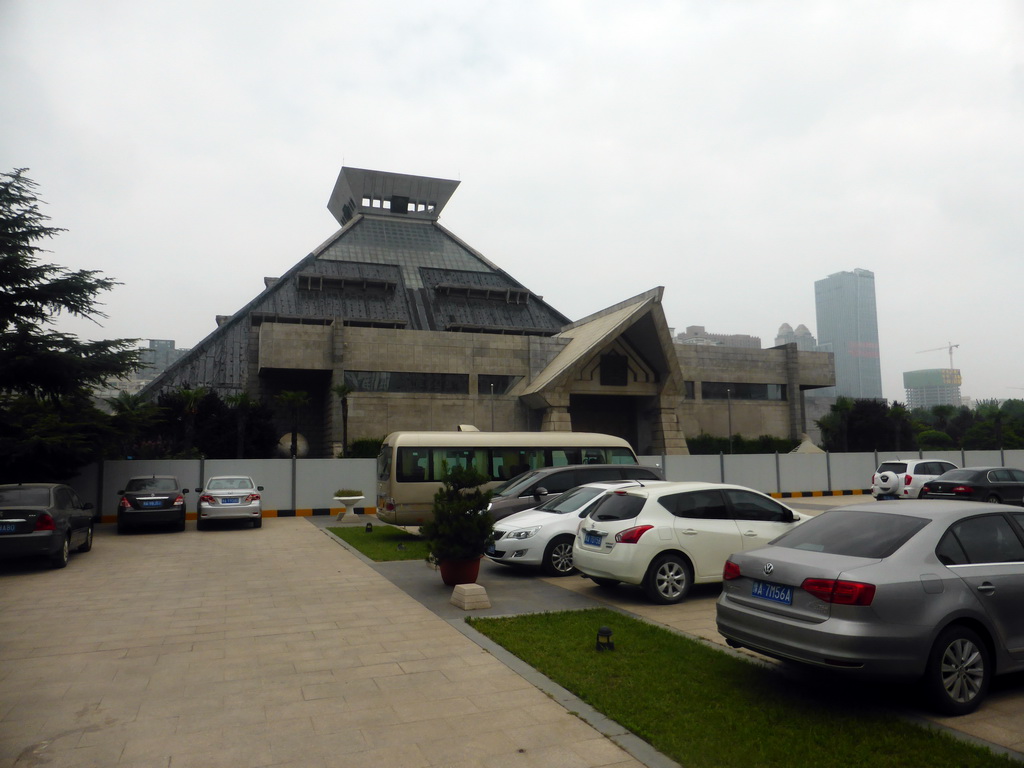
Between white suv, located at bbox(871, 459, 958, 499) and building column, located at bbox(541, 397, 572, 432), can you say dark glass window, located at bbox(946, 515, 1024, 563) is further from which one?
building column, located at bbox(541, 397, 572, 432)

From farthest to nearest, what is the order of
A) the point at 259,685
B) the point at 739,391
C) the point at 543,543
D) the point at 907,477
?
the point at 739,391 < the point at 907,477 < the point at 543,543 < the point at 259,685

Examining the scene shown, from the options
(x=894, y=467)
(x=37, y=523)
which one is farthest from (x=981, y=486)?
(x=37, y=523)

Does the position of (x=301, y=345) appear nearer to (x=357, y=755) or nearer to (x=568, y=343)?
(x=568, y=343)

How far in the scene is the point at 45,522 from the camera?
12.4 metres

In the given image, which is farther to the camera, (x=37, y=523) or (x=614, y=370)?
(x=614, y=370)

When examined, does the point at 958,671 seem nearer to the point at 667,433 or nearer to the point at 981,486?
the point at 981,486

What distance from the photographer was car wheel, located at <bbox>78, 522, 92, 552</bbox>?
49.3ft

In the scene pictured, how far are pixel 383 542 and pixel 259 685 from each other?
33.8 ft

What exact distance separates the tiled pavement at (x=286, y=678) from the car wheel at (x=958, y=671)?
0.47ft

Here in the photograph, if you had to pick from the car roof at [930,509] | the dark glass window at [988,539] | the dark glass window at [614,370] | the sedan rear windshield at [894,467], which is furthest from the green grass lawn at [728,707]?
the dark glass window at [614,370]

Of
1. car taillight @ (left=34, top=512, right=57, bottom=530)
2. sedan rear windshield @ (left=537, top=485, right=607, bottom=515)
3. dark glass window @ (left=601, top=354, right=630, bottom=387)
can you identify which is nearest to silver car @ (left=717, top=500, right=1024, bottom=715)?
sedan rear windshield @ (left=537, top=485, right=607, bottom=515)

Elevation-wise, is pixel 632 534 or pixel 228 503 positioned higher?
pixel 632 534

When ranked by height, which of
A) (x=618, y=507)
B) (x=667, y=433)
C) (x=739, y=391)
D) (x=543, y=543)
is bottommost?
(x=543, y=543)

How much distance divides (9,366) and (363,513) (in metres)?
11.8
